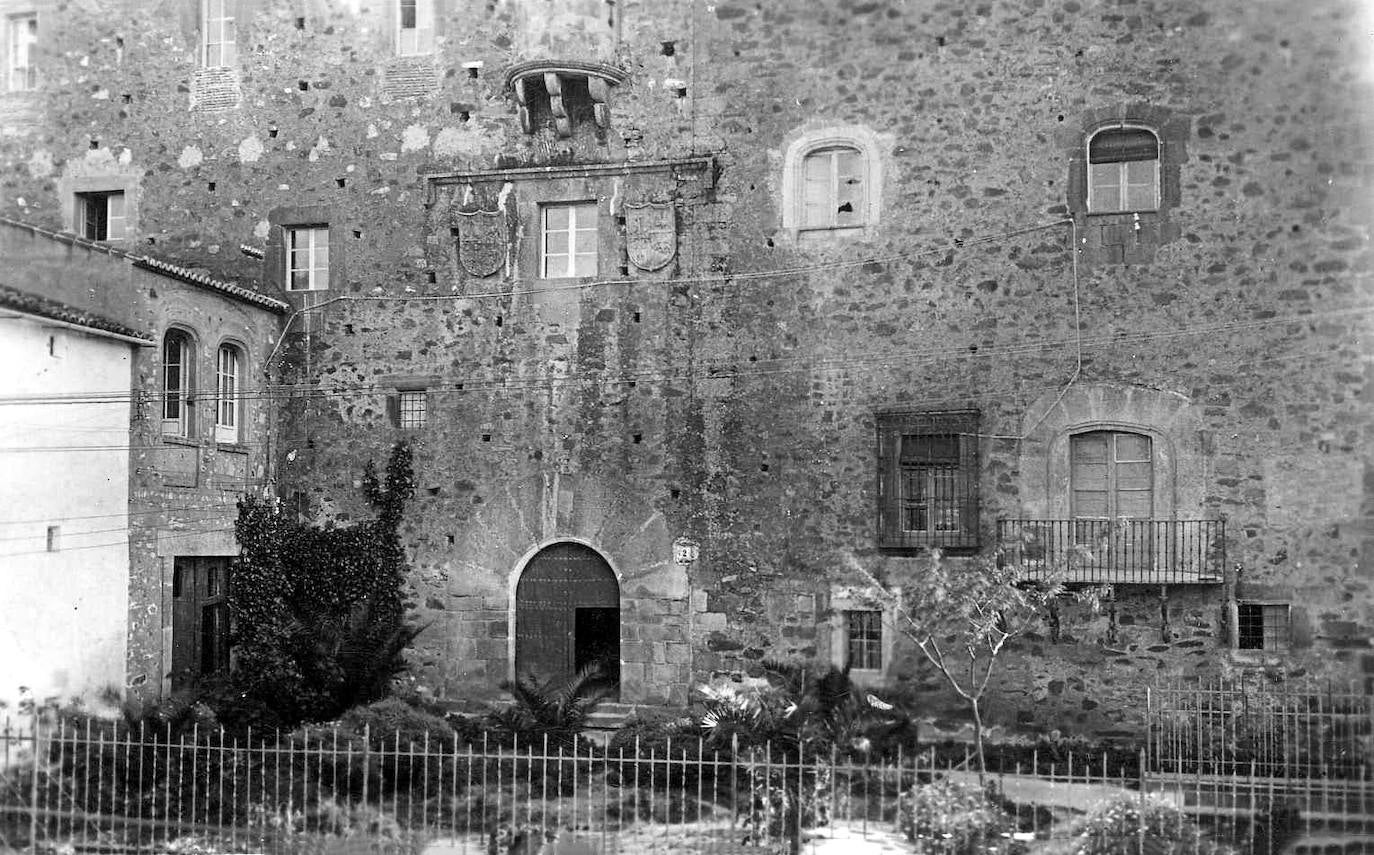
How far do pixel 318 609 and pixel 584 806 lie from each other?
19.5ft

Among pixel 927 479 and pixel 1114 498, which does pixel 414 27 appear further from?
pixel 1114 498

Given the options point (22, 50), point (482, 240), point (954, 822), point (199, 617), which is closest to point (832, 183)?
point (482, 240)

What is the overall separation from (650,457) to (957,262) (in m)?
4.74

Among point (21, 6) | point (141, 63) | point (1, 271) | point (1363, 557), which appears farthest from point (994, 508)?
point (21, 6)

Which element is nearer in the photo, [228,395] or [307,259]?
[228,395]

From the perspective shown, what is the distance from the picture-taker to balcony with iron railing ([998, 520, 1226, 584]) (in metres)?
16.0

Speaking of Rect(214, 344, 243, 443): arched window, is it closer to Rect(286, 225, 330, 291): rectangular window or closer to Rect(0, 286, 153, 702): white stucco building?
Rect(286, 225, 330, 291): rectangular window

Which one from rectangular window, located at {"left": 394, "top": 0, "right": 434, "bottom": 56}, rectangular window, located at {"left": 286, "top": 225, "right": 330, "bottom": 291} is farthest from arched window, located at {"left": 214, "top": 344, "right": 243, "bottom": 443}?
rectangular window, located at {"left": 394, "top": 0, "right": 434, "bottom": 56}

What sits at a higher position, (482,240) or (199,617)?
(482,240)

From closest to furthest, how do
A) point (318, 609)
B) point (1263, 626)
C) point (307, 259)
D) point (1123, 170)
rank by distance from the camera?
point (1263, 626) → point (1123, 170) → point (318, 609) → point (307, 259)

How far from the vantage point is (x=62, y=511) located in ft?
49.3

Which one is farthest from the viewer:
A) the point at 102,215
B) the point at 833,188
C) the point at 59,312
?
the point at 102,215

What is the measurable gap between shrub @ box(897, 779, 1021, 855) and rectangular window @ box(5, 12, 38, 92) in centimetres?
1609

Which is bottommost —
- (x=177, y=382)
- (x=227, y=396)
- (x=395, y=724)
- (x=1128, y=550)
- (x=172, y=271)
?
(x=395, y=724)
